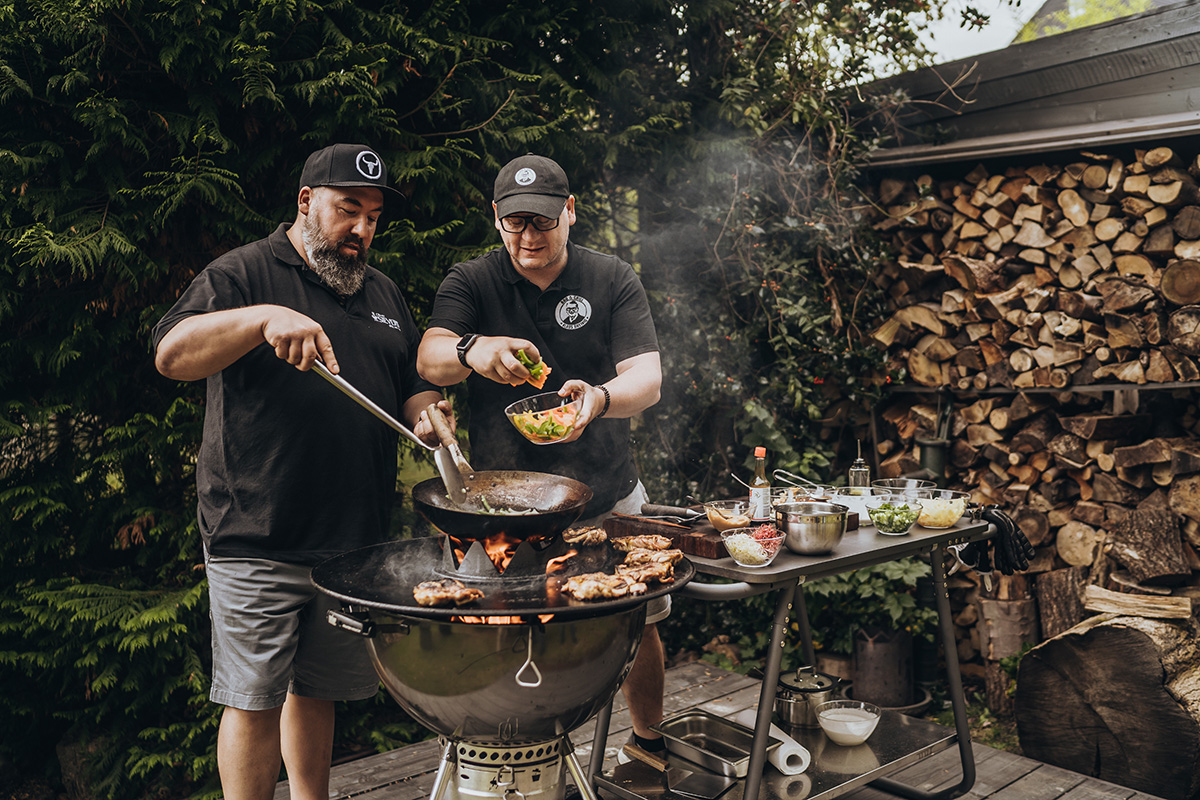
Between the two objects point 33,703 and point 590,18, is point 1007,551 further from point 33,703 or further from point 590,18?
point 33,703

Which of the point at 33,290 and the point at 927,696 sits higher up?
the point at 33,290

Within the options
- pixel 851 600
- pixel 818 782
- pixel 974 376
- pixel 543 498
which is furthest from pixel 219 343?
pixel 974 376

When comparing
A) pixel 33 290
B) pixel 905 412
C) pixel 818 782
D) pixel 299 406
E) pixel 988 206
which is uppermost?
pixel 988 206

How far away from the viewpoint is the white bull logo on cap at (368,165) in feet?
8.14

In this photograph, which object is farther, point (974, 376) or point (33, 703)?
point (974, 376)

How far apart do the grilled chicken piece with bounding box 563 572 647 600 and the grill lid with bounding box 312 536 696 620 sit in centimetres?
2

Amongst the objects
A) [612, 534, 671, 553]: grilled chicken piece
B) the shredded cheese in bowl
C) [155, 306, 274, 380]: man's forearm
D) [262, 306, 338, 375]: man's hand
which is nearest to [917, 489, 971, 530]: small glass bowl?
the shredded cheese in bowl

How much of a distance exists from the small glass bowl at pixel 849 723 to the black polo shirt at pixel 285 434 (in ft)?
5.82

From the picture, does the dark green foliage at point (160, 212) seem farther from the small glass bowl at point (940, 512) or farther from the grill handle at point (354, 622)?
the small glass bowl at point (940, 512)

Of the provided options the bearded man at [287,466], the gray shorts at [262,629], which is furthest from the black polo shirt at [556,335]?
the gray shorts at [262,629]

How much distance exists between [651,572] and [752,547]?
413mm

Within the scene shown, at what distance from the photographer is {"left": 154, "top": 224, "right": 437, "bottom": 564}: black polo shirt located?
7.84 ft

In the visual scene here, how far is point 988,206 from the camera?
449 cm

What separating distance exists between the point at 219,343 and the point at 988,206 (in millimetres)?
3991
